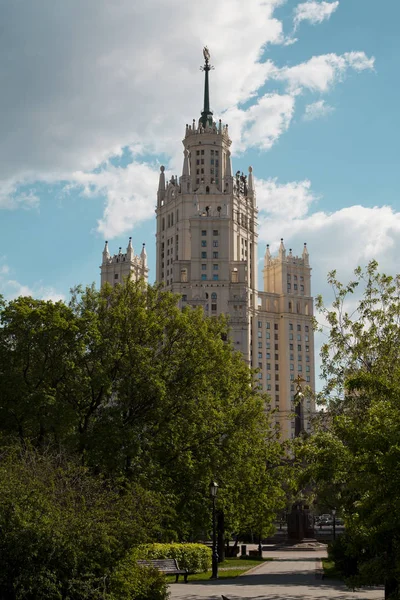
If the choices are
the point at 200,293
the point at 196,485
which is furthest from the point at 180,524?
the point at 200,293

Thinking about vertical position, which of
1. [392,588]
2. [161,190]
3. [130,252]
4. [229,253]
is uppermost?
[161,190]

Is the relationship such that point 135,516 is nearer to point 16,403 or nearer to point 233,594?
point 233,594

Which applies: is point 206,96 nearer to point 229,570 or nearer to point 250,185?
point 250,185

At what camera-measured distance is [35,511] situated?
18547 millimetres

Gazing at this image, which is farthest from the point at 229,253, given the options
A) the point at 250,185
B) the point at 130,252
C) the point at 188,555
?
the point at 188,555

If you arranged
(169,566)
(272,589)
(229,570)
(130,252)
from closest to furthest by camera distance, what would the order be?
(272,589)
(169,566)
(229,570)
(130,252)

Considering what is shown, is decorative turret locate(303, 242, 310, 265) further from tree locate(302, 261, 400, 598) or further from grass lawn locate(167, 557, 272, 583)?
tree locate(302, 261, 400, 598)

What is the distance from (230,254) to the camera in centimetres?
14112

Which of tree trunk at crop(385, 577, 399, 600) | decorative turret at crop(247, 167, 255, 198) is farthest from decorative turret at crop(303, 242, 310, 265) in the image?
tree trunk at crop(385, 577, 399, 600)

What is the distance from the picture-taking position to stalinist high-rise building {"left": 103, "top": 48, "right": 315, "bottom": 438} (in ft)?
454

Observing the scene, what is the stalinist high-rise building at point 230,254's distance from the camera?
138 m

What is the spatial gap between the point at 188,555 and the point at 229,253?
108871mm

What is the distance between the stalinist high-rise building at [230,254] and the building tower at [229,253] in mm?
187

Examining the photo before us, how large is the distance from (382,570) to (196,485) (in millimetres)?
17042
